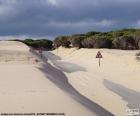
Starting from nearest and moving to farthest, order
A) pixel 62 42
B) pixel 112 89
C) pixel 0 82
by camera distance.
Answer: pixel 0 82, pixel 112 89, pixel 62 42

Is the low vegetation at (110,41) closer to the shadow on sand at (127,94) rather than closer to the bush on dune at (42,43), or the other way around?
the bush on dune at (42,43)

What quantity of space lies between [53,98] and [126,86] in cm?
1230

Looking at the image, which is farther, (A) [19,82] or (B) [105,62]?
(B) [105,62]

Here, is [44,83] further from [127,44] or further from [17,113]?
[127,44]

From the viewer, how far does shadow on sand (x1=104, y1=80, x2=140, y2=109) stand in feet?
66.9

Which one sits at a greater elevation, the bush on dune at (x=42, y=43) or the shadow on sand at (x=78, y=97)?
the shadow on sand at (x=78, y=97)

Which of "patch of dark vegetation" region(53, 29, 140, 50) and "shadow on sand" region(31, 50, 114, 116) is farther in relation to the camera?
"patch of dark vegetation" region(53, 29, 140, 50)

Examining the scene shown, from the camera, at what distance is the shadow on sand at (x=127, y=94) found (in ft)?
66.9

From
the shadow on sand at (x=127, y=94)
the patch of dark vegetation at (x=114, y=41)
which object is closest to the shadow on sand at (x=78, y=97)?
the shadow on sand at (x=127, y=94)

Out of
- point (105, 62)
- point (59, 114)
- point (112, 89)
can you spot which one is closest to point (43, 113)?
point (59, 114)

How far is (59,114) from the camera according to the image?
44.4 ft

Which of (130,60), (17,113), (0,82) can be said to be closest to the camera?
(17,113)

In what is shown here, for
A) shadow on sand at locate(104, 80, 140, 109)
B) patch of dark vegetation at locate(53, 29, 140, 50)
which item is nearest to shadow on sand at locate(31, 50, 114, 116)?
shadow on sand at locate(104, 80, 140, 109)

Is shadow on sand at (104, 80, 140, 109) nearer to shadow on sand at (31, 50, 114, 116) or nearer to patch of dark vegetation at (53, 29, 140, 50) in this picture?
shadow on sand at (31, 50, 114, 116)
